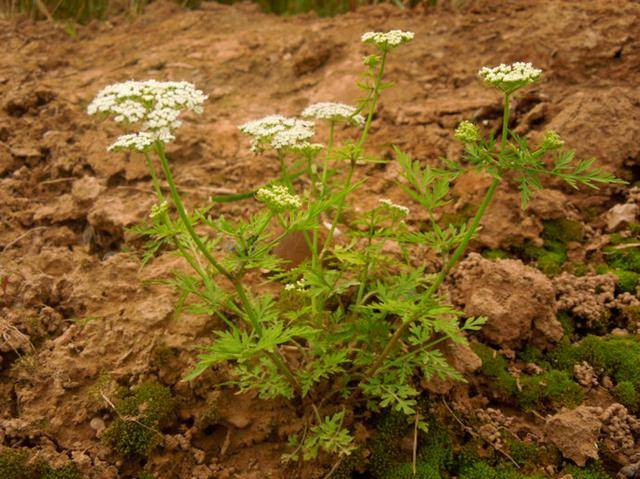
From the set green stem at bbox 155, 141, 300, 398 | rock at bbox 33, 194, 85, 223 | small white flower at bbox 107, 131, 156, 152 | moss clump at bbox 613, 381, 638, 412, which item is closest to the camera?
green stem at bbox 155, 141, 300, 398

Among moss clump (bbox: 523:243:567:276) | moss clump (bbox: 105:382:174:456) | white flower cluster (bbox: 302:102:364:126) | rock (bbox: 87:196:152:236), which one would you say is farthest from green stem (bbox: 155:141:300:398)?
moss clump (bbox: 523:243:567:276)

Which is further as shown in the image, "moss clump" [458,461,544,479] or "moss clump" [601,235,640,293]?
"moss clump" [601,235,640,293]

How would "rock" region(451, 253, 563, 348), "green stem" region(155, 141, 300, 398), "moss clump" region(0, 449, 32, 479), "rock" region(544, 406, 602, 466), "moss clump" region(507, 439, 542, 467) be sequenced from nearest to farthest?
1. "green stem" region(155, 141, 300, 398)
2. "moss clump" region(0, 449, 32, 479)
3. "rock" region(544, 406, 602, 466)
4. "moss clump" region(507, 439, 542, 467)
5. "rock" region(451, 253, 563, 348)

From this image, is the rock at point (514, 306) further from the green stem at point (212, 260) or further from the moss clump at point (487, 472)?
the green stem at point (212, 260)

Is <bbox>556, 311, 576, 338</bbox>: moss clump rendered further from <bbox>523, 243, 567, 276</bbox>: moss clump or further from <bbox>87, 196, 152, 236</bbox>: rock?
<bbox>87, 196, 152, 236</bbox>: rock

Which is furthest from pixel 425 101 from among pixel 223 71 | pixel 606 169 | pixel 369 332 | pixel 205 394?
pixel 205 394

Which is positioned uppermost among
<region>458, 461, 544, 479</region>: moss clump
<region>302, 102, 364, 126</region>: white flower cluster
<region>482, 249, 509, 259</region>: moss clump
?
<region>302, 102, 364, 126</region>: white flower cluster

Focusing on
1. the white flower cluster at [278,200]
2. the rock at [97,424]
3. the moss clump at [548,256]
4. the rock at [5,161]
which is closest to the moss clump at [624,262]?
the moss clump at [548,256]
